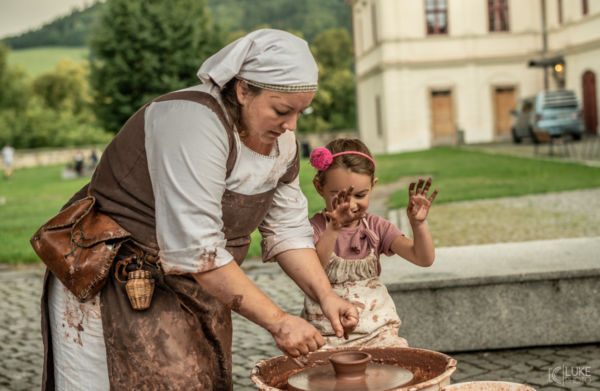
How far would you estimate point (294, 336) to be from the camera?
104 inches

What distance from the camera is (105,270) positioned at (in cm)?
284

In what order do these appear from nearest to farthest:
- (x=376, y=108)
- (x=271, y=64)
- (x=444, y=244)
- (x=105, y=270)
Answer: (x=271, y=64), (x=105, y=270), (x=444, y=244), (x=376, y=108)

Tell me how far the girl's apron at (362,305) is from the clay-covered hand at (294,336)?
4.01ft

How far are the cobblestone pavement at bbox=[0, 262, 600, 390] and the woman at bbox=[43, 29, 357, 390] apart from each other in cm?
237

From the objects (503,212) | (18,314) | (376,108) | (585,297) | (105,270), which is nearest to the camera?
(105,270)

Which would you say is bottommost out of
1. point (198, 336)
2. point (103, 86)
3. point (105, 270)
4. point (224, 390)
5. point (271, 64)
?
point (224, 390)

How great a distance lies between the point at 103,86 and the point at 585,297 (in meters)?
42.3

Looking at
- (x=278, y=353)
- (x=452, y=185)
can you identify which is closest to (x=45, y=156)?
(x=452, y=185)

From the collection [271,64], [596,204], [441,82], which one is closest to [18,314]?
[271,64]

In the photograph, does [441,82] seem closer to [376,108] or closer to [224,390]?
[376,108]

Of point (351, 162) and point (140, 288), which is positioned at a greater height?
point (351, 162)

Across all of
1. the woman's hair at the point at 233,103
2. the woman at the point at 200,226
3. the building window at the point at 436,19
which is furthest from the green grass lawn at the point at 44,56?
the woman's hair at the point at 233,103

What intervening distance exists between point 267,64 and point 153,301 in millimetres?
828

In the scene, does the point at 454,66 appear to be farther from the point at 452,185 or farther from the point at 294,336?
the point at 294,336
